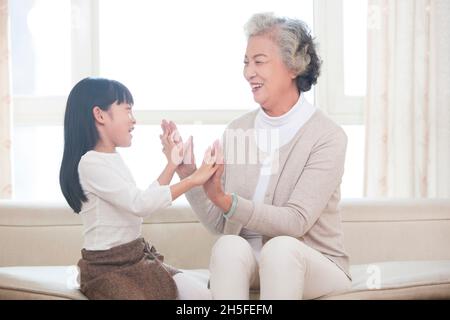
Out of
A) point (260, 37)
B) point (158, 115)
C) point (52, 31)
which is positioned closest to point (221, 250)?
Answer: point (260, 37)

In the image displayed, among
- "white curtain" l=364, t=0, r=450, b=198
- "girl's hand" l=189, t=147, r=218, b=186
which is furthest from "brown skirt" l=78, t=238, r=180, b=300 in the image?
"white curtain" l=364, t=0, r=450, b=198

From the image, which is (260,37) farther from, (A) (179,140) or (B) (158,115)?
(B) (158,115)

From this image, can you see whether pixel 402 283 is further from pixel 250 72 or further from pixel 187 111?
pixel 187 111

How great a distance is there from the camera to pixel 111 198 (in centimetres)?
169

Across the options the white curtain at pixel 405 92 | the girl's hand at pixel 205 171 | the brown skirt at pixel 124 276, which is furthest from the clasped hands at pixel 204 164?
the white curtain at pixel 405 92

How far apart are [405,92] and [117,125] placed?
1.59 meters

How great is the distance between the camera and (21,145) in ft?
9.93

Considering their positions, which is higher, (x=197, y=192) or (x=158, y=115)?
(x=158, y=115)

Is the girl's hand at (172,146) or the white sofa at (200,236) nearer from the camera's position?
the girl's hand at (172,146)

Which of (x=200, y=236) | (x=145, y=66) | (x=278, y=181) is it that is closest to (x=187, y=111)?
(x=145, y=66)

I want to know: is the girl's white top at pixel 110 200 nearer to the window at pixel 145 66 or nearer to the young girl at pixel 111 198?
the young girl at pixel 111 198

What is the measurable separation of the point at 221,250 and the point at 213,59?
1628 mm

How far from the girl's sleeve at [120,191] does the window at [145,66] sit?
1.34 m

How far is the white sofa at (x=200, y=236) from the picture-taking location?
7.38 ft
